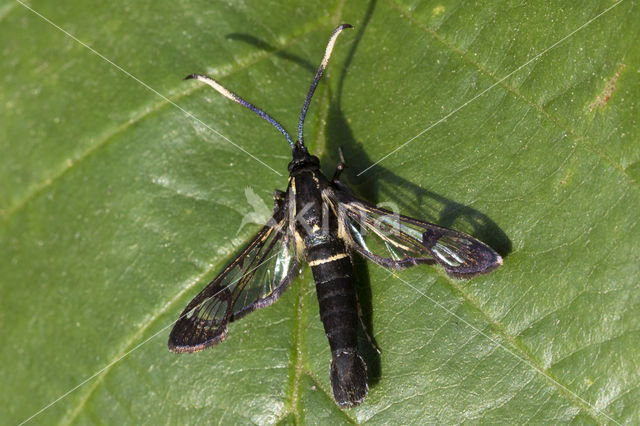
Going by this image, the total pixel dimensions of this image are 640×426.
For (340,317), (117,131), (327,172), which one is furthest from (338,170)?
(117,131)

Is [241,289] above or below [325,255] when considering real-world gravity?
below

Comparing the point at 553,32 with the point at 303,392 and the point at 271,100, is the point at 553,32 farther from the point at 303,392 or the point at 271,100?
the point at 303,392

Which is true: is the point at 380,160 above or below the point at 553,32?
below

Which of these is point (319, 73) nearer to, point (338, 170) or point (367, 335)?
point (338, 170)

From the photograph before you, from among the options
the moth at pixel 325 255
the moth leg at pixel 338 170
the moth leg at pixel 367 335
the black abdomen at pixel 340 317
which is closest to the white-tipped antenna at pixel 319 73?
the moth at pixel 325 255

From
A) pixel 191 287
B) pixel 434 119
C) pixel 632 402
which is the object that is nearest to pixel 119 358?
pixel 191 287

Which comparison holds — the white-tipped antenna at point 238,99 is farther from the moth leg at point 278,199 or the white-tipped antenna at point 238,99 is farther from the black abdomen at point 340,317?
the black abdomen at point 340,317

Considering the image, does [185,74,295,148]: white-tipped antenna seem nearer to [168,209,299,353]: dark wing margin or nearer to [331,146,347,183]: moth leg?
[331,146,347,183]: moth leg
